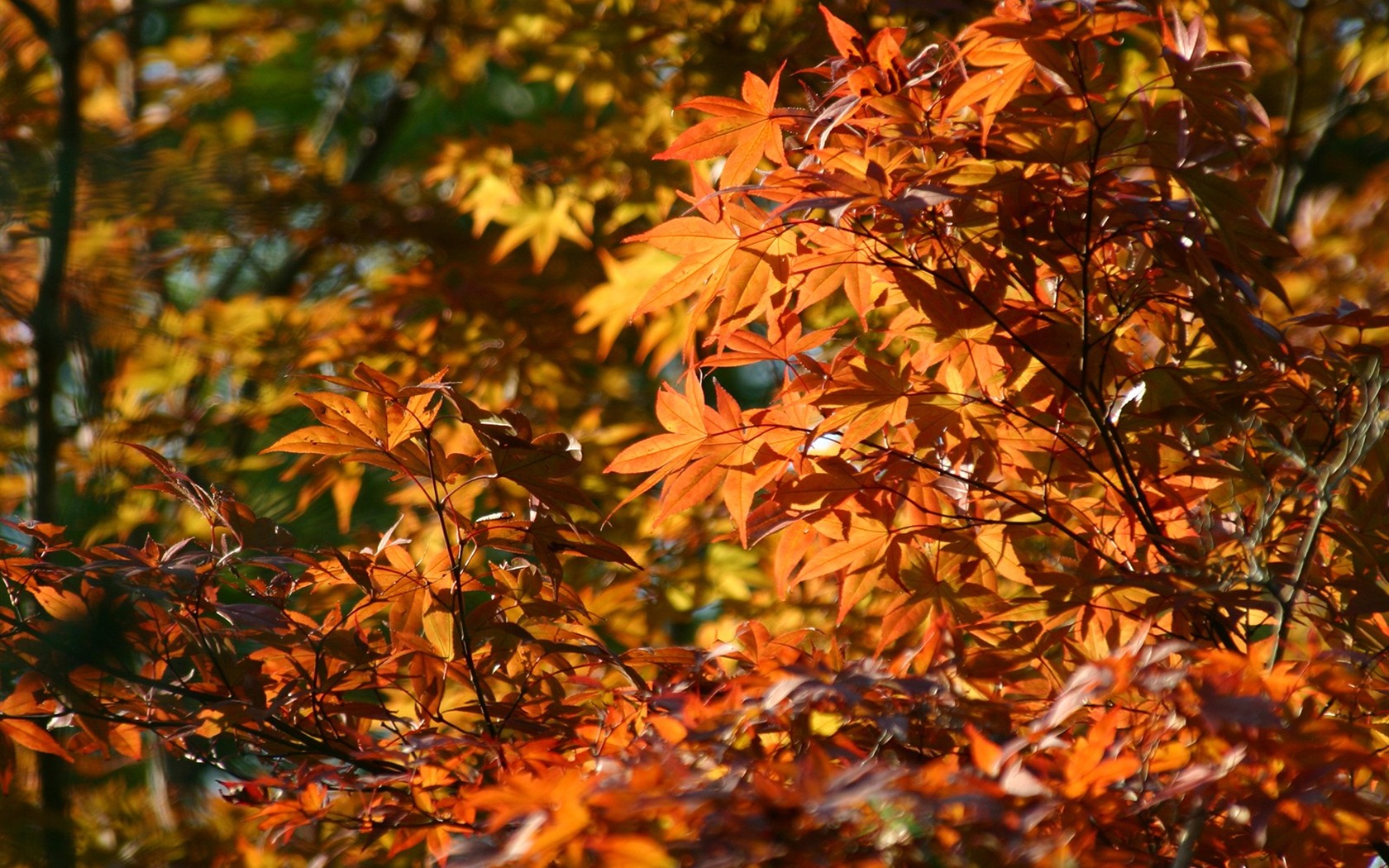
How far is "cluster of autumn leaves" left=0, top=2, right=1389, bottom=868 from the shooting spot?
90 cm

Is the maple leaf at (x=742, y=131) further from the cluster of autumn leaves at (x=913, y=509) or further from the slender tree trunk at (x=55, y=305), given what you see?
the slender tree trunk at (x=55, y=305)

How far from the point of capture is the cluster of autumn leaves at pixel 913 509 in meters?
0.90

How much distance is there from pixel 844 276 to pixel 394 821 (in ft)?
2.22

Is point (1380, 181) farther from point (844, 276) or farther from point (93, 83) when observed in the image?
point (93, 83)

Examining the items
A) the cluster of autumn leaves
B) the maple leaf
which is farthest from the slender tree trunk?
the maple leaf

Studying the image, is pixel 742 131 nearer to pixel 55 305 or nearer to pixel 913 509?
pixel 913 509

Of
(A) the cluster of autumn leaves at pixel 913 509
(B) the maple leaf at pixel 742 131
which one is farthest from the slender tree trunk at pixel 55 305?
(B) the maple leaf at pixel 742 131

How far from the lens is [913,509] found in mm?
1187

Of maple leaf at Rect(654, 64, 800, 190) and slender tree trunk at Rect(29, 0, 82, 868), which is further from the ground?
maple leaf at Rect(654, 64, 800, 190)

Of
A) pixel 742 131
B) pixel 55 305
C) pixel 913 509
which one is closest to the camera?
pixel 742 131

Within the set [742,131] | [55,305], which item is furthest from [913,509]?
[55,305]

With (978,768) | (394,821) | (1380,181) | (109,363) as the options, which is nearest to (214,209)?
(109,363)

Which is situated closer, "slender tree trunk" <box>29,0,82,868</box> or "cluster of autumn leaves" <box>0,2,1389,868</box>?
"cluster of autumn leaves" <box>0,2,1389,868</box>

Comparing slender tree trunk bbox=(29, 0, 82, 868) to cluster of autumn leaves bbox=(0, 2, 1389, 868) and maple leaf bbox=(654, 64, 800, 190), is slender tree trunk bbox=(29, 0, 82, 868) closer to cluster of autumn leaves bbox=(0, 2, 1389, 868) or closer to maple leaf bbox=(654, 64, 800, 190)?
cluster of autumn leaves bbox=(0, 2, 1389, 868)
